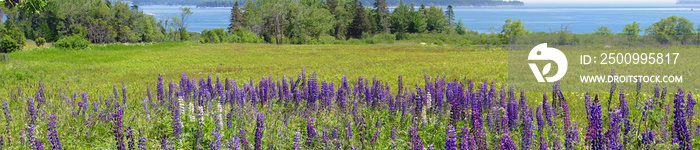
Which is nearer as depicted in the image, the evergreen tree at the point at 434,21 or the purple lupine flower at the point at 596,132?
the purple lupine flower at the point at 596,132

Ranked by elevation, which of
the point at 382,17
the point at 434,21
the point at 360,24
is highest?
the point at 382,17

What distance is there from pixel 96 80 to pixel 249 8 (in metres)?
94.1

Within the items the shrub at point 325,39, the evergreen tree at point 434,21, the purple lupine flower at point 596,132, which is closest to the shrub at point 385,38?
the shrub at point 325,39

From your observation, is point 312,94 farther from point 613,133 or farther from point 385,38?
point 385,38

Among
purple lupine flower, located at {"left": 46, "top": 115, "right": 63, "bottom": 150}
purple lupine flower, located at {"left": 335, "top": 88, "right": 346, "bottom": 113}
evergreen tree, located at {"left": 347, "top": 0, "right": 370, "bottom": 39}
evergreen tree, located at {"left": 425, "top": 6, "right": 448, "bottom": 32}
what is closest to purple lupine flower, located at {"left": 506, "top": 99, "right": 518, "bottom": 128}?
purple lupine flower, located at {"left": 335, "top": 88, "right": 346, "bottom": 113}

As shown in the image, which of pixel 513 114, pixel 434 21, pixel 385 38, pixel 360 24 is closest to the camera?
pixel 513 114

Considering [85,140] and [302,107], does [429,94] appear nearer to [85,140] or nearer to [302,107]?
[302,107]

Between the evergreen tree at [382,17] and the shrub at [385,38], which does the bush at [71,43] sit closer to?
the shrub at [385,38]

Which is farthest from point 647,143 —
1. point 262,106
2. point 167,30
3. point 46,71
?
point 167,30

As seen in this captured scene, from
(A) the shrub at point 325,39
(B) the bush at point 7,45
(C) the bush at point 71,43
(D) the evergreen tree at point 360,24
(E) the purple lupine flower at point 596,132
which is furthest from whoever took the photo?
(D) the evergreen tree at point 360,24

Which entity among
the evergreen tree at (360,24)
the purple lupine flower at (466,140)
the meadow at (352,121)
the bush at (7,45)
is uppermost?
the evergreen tree at (360,24)

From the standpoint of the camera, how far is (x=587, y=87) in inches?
523

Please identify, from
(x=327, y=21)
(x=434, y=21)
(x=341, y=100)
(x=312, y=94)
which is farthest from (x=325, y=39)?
(x=341, y=100)

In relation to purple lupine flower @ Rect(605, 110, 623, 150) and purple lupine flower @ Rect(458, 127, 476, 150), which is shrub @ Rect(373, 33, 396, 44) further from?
purple lupine flower @ Rect(458, 127, 476, 150)
